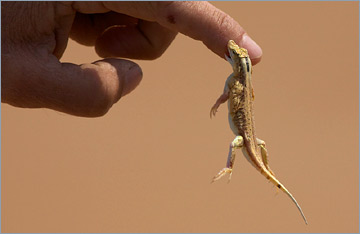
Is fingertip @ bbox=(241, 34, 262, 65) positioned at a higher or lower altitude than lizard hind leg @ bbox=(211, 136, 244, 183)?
higher

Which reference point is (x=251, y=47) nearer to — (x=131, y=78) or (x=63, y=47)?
(x=131, y=78)

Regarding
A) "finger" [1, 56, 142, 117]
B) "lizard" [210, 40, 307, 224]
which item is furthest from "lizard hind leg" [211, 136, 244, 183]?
"finger" [1, 56, 142, 117]

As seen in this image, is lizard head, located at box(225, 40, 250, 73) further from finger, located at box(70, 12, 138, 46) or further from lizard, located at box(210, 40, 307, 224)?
finger, located at box(70, 12, 138, 46)

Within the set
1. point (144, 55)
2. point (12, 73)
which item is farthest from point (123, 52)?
point (12, 73)

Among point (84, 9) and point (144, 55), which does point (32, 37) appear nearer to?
point (84, 9)

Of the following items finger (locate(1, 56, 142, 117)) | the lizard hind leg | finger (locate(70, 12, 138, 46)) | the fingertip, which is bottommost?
the lizard hind leg

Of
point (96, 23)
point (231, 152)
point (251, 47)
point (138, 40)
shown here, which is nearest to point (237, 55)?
point (251, 47)

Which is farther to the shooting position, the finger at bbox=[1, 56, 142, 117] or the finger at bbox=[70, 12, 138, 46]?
the finger at bbox=[70, 12, 138, 46]
